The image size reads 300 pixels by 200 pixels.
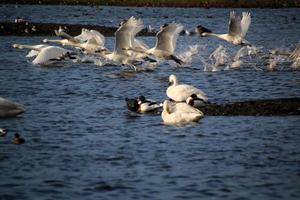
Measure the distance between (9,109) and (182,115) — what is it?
3.78m

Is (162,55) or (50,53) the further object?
(50,53)

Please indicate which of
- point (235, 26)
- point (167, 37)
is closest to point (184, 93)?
point (167, 37)

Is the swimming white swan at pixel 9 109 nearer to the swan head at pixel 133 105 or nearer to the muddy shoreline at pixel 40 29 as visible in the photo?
the swan head at pixel 133 105

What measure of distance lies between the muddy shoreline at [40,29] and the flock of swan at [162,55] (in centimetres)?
1098

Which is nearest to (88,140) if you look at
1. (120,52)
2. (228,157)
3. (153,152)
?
(153,152)

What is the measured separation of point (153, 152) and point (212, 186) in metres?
2.61

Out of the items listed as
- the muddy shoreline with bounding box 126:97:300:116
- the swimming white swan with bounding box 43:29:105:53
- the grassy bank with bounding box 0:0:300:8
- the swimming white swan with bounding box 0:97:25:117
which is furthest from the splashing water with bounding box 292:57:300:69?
the grassy bank with bounding box 0:0:300:8

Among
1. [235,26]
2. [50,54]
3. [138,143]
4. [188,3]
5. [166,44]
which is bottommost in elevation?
[188,3]

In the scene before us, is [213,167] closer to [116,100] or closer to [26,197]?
A: [26,197]

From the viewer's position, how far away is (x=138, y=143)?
52.9 feet

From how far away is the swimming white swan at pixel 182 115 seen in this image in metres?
17.7

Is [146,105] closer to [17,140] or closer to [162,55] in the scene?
[17,140]

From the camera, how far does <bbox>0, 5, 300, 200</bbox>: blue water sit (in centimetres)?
1283

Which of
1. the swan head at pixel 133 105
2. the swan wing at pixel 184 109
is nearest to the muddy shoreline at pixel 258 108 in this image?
the swan wing at pixel 184 109
